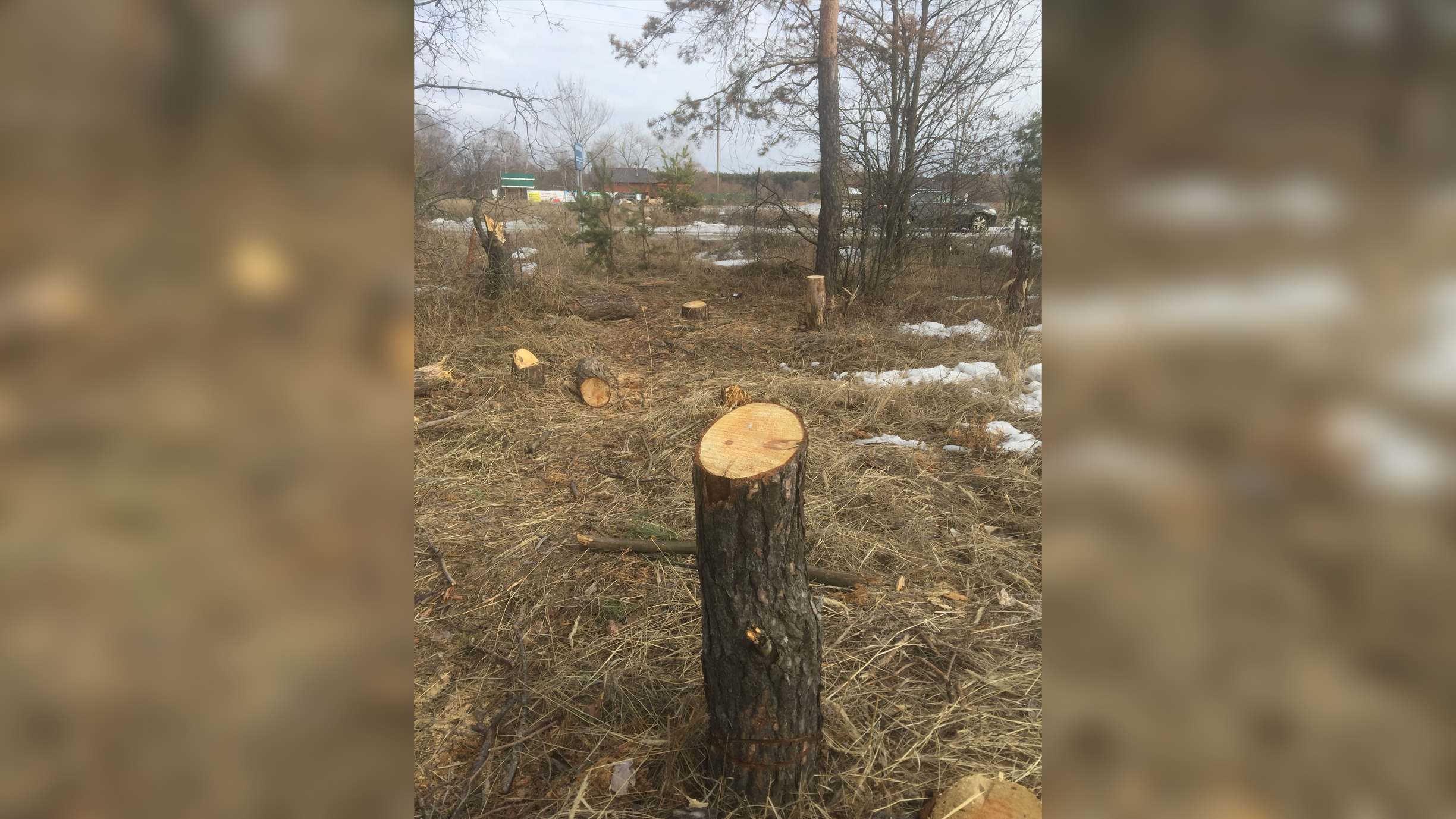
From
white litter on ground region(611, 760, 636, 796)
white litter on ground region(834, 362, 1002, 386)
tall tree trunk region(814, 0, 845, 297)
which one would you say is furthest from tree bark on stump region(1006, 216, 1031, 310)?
white litter on ground region(611, 760, 636, 796)

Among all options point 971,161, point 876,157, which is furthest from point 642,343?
point 971,161

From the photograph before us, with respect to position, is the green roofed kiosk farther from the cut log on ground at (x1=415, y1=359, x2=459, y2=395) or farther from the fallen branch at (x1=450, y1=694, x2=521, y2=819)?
the fallen branch at (x1=450, y1=694, x2=521, y2=819)

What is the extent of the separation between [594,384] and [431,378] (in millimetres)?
1105

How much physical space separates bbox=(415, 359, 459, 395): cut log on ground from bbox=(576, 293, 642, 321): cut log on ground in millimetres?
2276

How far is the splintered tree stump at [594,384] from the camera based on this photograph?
492 centimetres

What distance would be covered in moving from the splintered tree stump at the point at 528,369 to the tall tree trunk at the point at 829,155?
12.3 feet

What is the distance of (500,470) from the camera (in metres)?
3.75

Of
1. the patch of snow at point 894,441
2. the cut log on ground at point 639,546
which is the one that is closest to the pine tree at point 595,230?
the patch of snow at point 894,441

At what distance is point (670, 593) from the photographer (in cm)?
250

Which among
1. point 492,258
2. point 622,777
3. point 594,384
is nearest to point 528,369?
point 594,384

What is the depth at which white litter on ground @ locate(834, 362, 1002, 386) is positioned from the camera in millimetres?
4977
